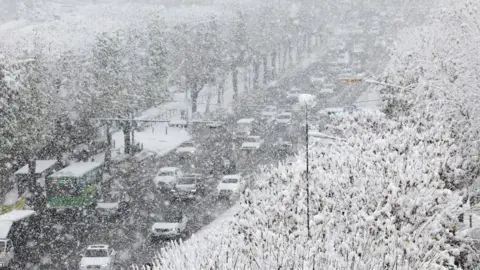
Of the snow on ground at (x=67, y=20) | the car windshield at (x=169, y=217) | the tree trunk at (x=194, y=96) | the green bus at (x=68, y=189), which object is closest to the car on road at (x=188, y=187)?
the car windshield at (x=169, y=217)

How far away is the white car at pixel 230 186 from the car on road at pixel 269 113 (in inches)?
844

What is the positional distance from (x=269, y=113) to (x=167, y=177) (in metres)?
22.9

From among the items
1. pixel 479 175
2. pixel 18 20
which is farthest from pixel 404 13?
pixel 479 175

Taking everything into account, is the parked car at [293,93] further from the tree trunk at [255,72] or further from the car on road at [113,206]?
the car on road at [113,206]

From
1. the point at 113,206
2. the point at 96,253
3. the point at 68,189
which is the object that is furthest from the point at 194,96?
the point at 96,253

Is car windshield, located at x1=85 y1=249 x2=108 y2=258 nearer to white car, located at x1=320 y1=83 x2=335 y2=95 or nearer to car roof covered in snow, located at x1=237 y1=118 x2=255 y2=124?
car roof covered in snow, located at x1=237 y1=118 x2=255 y2=124

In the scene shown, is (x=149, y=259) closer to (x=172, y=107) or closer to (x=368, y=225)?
(x=368, y=225)

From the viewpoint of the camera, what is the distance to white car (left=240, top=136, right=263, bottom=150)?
50875 millimetres

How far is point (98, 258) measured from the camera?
91.0ft

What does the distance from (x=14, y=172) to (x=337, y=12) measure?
82.6m

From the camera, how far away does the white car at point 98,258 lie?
27.4 meters

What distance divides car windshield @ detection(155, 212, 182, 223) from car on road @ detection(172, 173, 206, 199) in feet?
9.59

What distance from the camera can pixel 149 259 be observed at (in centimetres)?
2923

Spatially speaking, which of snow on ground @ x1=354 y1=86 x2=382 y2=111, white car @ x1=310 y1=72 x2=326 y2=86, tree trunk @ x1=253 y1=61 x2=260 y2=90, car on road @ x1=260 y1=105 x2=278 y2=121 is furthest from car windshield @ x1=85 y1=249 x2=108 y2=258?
white car @ x1=310 y1=72 x2=326 y2=86
